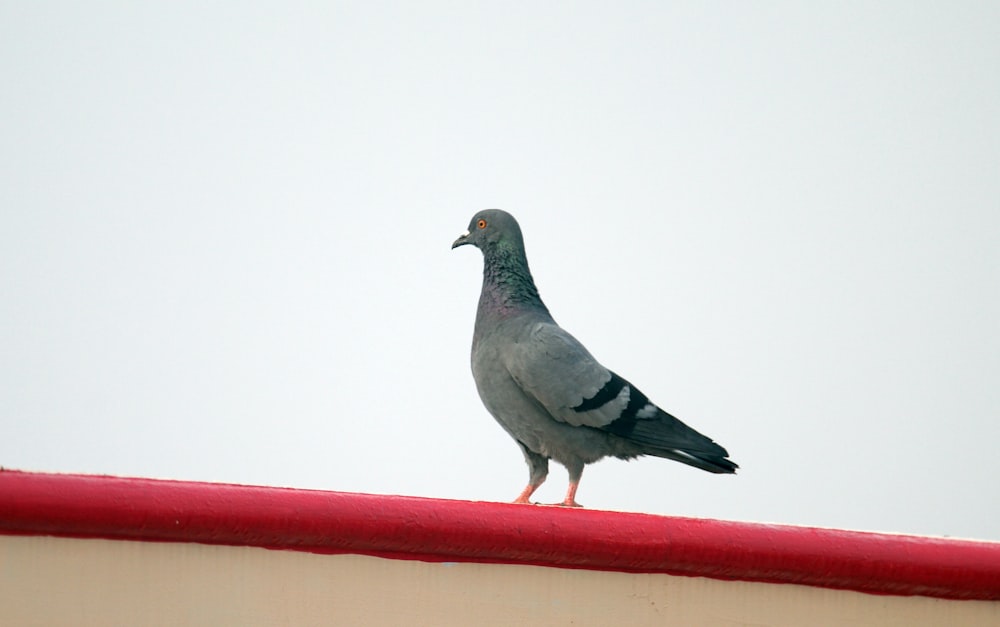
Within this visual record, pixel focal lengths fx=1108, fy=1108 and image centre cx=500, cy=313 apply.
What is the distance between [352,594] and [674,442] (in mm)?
3331

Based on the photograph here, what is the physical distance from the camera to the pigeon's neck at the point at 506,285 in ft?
20.2

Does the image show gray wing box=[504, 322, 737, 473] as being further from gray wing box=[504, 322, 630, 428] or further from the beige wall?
the beige wall

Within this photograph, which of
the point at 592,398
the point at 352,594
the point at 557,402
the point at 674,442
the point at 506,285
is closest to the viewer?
the point at 352,594

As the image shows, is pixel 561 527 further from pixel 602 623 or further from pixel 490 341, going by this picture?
pixel 490 341

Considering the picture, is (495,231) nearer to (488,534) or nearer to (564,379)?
(564,379)

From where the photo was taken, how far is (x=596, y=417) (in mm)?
5777

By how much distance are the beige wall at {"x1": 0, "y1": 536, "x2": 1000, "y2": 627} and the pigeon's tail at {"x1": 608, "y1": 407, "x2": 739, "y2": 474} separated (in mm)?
2483

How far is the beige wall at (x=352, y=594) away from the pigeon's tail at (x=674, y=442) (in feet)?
8.15

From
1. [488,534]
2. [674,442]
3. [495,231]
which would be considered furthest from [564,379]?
[488,534]

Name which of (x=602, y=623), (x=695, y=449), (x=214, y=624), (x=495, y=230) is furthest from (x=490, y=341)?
(x=214, y=624)

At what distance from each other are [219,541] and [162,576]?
161 mm

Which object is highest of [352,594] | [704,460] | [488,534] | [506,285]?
[506,285]

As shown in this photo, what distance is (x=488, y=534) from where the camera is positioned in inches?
120

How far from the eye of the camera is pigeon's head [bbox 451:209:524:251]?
6.46 metres
